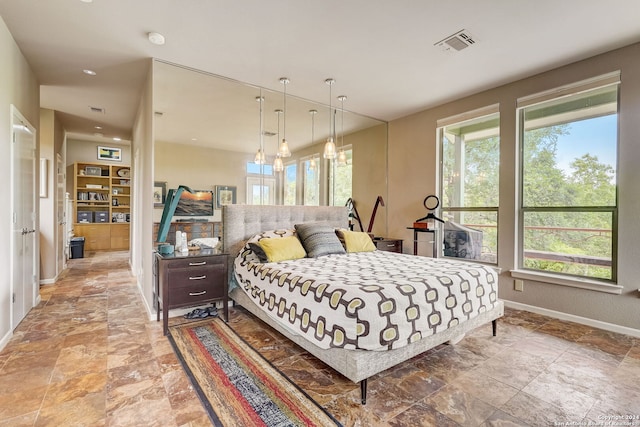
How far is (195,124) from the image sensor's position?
3.62m

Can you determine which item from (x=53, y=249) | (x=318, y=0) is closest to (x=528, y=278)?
(x=318, y=0)

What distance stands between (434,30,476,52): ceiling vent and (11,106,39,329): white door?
13.8 feet

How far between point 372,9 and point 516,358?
10.2 ft

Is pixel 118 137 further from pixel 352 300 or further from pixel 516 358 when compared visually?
pixel 516 358

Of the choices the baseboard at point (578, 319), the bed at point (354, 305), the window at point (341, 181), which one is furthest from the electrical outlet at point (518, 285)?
the window at point (341, 181)

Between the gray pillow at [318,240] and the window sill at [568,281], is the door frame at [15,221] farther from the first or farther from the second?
the window sill at [568,281]

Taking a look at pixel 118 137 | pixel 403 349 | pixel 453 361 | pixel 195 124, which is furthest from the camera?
pixel 118 137

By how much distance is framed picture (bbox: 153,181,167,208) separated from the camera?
127 inches

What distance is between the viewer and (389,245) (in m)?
4.71

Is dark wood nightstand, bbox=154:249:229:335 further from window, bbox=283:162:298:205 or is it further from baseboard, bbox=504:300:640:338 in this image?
baseboard, bbox=504:300:640:338

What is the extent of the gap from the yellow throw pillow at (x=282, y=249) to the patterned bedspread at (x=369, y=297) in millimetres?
133

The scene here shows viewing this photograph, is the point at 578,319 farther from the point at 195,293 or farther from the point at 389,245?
the point at 195,293

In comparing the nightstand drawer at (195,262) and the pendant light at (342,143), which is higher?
the pendant light at (342,143)

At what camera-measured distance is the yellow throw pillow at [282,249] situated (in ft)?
9.85
